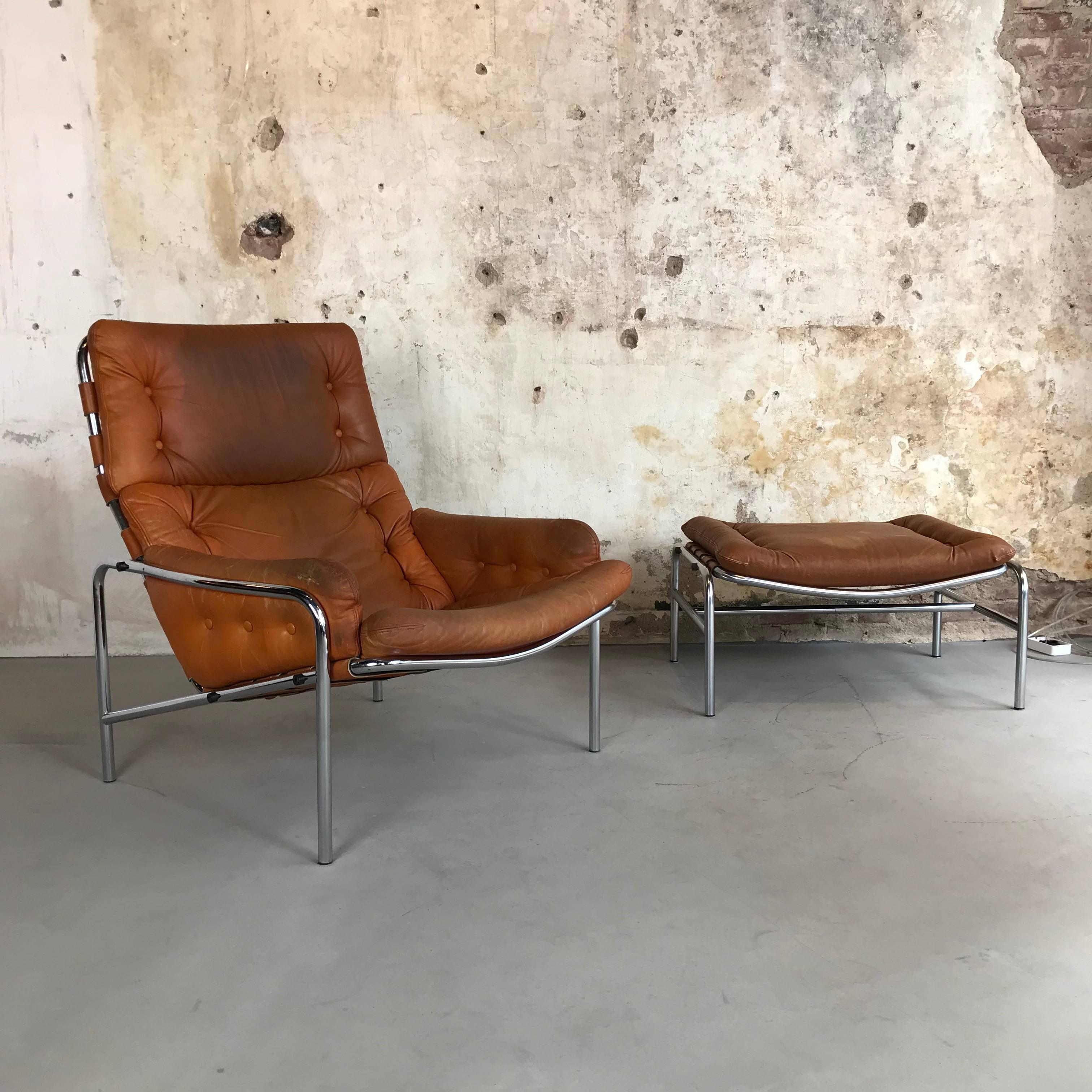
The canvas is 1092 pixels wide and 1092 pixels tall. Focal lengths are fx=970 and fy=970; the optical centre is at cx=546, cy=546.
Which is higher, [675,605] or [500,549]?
[500,549]

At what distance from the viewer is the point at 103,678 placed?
2145 millimetres

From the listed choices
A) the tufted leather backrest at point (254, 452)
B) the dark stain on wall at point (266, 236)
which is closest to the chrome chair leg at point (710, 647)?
the tufted leather backrest at point (254, 452)

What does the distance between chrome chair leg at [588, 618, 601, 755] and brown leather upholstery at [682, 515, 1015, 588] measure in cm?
49

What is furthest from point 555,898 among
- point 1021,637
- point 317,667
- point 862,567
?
point 1021,637

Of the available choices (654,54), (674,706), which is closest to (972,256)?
(654,54)

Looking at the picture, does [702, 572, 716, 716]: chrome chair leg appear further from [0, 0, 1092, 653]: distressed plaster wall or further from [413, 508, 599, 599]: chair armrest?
[0, 0, 1092, 653]: distressed plaster wall

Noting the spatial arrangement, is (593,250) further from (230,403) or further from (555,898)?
(555,898)

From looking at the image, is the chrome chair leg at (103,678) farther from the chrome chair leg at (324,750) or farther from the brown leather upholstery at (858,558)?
the brown leather upholstery at (858,558)

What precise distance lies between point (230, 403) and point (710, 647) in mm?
1357

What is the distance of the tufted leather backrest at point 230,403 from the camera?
2.15 metres

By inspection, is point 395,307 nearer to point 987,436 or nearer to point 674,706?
point 674,706

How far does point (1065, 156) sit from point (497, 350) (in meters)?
1.97

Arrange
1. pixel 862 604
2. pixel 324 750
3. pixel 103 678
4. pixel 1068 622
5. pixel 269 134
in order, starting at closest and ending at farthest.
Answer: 1. pixel 324 750
2. pixel 103 678
3. pixel 862 604
4. pixel 269 134
5. pixel 1068 622

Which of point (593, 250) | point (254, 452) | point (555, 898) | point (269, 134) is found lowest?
point (555, 898)
